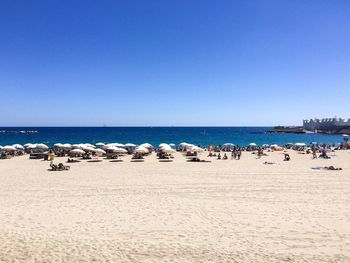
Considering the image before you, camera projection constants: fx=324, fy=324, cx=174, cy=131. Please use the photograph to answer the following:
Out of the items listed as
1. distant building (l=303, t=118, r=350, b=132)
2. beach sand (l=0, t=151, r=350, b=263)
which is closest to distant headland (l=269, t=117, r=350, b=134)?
distant building (l=303, t=118, r=350, b=132)

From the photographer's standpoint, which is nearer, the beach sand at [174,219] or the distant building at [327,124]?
the beach sand at [174,219]

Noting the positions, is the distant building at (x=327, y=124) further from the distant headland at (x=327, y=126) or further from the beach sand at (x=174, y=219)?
the beach sand at (x=174, y=219)

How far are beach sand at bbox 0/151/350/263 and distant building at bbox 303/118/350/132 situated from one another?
10171 centimetres

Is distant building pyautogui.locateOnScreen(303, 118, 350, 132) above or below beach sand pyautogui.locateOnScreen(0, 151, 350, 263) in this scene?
above

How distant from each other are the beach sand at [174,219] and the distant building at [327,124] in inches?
4004

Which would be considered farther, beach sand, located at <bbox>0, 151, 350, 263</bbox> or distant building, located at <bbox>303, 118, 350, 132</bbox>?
distant building, located at <bbox>303, 118, 350, 132</bbox>

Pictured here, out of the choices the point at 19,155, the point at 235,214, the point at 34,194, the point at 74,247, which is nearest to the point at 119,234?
the point at 74,247

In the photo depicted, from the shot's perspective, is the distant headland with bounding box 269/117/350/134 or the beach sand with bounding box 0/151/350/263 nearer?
the beach sand with bounding box 0/151/350/263

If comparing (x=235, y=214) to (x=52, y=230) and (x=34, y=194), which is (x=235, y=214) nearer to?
(x=52, y=230)

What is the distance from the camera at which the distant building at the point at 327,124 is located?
10876 cm

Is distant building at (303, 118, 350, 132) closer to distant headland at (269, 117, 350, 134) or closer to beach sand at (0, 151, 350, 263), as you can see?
distant headland at (269, 117, 350, 134)

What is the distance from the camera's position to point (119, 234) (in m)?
9.02

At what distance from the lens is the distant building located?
10876cm

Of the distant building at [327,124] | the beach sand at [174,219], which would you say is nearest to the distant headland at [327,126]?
the distant building at [327,124]
